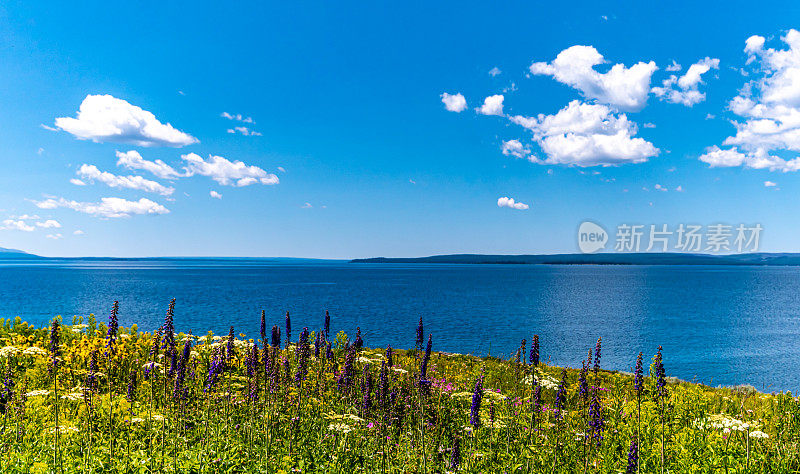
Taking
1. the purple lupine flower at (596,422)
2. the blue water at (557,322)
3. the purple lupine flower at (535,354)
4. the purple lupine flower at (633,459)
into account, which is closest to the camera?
the purple lupine flower at (633,459)

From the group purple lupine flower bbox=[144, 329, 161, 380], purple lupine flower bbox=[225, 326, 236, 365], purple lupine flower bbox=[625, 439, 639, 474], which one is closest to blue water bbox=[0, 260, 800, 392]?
purple lupine flower bbox=[625, 439, 639, 474]

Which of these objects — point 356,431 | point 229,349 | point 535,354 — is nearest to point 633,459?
point 535,354

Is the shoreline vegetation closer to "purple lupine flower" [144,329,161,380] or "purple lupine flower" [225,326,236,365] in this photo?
"purple lupine flower" [225,326,236,365]

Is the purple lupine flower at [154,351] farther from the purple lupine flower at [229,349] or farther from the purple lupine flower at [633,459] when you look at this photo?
the purple lupine flower at [633,459]

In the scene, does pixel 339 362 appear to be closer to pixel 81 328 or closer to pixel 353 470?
pixel 353 470

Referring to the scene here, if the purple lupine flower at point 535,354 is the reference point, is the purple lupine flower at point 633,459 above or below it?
below

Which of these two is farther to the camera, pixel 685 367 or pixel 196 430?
pixel 685 367

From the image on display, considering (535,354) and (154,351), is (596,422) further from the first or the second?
(154,351)

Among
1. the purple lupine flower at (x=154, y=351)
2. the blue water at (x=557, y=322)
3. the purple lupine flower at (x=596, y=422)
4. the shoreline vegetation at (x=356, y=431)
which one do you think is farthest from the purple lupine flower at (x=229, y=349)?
the blue water at (x=557, y=322)

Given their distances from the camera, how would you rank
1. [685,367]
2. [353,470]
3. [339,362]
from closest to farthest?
1. [353,470]
2. [339,362]
3. [685,367]

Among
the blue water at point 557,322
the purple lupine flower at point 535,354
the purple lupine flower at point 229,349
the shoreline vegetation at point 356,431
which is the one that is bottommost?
the blue water at point 557,322

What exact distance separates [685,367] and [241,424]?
5196cm

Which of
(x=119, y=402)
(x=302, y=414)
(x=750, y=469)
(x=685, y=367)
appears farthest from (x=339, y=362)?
(x=685, y=367)

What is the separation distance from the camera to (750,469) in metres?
5.73
